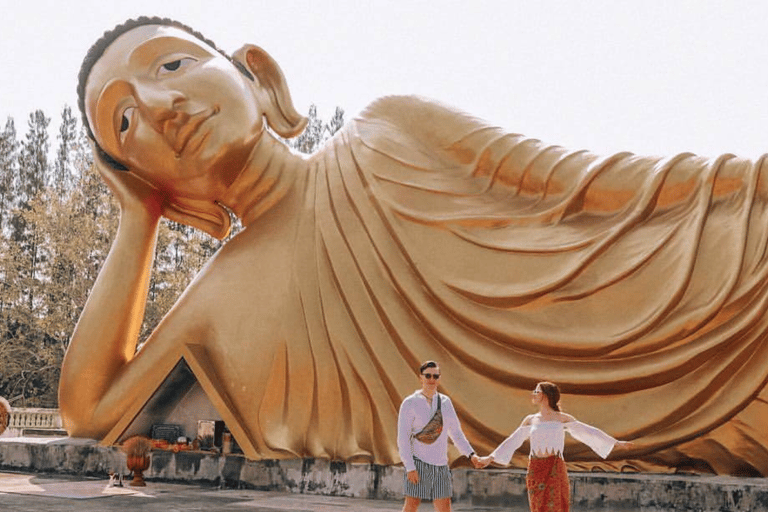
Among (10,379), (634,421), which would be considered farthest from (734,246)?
(10,379)

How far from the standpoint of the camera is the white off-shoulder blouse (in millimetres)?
3098

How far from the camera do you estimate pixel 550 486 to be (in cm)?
310

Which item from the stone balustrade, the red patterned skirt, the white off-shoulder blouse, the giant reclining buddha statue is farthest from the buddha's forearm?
the stone balustrade

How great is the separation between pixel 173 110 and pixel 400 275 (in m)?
2.22

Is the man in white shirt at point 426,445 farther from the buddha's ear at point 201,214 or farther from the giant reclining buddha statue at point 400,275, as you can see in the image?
the buddha's ear at point 201,214

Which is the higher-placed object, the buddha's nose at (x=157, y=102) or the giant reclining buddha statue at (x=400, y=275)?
the buddha's nose at (x=157, y=102)

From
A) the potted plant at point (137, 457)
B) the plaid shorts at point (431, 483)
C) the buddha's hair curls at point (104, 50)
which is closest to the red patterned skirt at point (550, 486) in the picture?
the plaid shorts at point (431, 483)

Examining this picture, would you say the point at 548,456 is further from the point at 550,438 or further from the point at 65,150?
the point at 65,150

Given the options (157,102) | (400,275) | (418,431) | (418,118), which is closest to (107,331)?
(157,102)

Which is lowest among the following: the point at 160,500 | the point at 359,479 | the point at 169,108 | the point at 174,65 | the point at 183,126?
the point at 160,500

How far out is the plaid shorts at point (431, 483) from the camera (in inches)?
126

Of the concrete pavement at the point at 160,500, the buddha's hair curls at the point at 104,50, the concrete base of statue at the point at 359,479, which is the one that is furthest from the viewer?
the buddha's hair curls at the point at 104,50

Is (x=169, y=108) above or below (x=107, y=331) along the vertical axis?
above

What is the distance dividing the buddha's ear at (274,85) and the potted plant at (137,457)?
2884 mm
